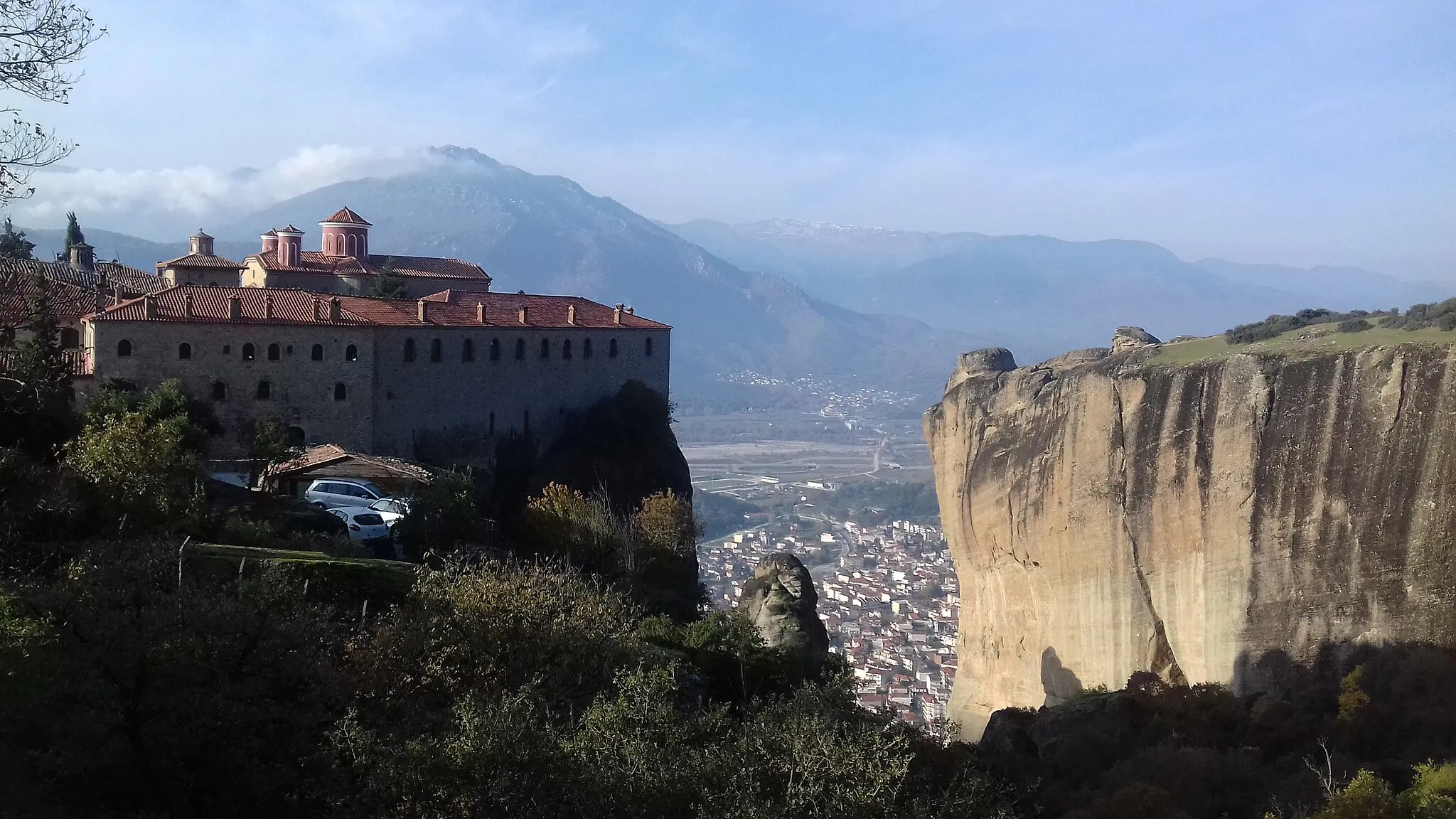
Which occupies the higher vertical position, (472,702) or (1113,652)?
(472,702)

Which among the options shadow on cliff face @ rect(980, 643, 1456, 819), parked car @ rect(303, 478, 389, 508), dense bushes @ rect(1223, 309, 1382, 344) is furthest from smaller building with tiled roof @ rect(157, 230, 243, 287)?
shadow on cliff face @ rect(980, 643, 1456, 819)

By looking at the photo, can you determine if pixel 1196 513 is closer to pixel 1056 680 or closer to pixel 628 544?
pixel 1056 680

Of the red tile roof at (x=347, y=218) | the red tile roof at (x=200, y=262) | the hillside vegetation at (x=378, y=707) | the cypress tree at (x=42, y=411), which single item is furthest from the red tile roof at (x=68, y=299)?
the hillside vegetation at (x=378, y=707)

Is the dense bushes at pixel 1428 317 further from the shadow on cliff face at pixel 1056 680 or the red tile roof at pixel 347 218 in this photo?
the red tile roof at pixel 347 218

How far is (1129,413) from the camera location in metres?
26.7

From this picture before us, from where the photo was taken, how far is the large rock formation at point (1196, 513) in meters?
21.8

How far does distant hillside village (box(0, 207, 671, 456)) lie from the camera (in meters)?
36.5

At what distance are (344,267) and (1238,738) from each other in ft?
145

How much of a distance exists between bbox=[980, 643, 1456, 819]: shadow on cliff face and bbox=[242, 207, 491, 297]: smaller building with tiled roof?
38.2 m

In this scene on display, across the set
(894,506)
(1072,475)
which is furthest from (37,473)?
(894,506)

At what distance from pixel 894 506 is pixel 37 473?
338 feet

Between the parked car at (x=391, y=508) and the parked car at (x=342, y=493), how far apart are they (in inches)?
10.4

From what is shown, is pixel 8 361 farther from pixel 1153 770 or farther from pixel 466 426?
pixel 466 426

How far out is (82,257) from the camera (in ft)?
197
